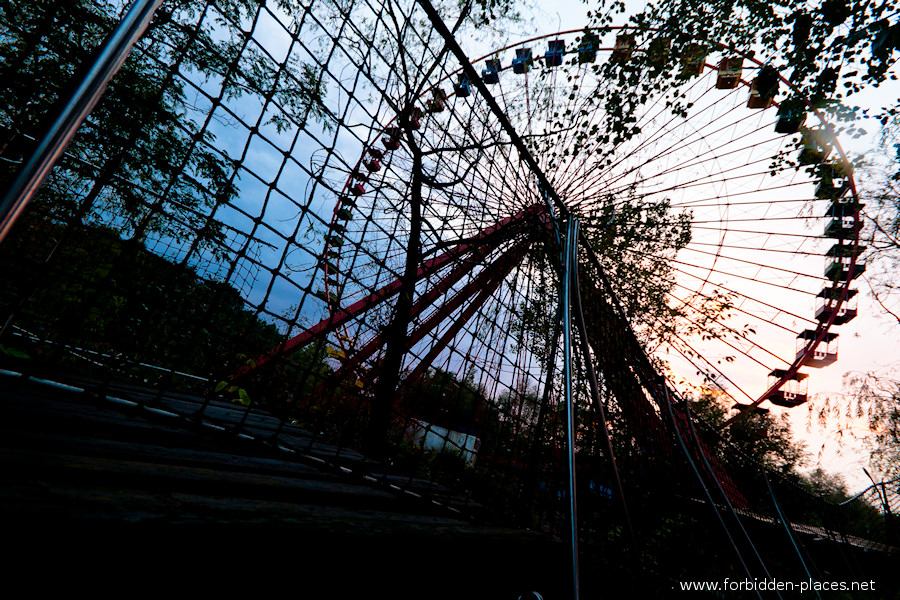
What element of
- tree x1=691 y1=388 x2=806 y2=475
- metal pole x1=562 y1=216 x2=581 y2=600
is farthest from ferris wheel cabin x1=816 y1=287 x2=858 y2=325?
metal pole x1=562 y1=216 x2=581 y2=600

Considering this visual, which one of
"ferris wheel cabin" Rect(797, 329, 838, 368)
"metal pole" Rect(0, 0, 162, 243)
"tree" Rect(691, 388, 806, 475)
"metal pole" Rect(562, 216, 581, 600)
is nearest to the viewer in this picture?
"metal pole" Rect(0, 0, 162, 243)

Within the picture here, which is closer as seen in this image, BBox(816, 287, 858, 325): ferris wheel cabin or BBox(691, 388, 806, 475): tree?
BBox(816, 287, 858, 325): ferris wheel cabin

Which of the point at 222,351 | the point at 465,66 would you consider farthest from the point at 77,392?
the point at 222,351

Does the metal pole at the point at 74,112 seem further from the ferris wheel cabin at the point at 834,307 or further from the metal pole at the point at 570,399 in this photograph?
the ferris wheel cabin at the point at 834,307

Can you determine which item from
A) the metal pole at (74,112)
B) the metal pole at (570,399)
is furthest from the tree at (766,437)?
the metal pole at (74,112)

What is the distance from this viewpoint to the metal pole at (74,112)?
1.69ft

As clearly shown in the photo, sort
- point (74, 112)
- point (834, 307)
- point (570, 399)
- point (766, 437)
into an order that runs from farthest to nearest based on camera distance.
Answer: point (766, 437)
point (834, 307)
point (570, 399)
point (74, 112)

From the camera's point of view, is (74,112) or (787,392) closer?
(74,112)

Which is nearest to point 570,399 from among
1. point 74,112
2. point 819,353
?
point 74,112

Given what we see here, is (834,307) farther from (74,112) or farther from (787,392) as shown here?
(74,112)

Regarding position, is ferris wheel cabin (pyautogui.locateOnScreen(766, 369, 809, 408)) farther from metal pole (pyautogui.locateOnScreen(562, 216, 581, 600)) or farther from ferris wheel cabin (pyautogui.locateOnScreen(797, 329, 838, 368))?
metal pole (pyautogui.locateOnScreen(562, 216, 581, 600))

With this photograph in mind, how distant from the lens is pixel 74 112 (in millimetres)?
578

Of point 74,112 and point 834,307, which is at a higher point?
point 834,307

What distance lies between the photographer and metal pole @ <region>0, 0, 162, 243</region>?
51cm
